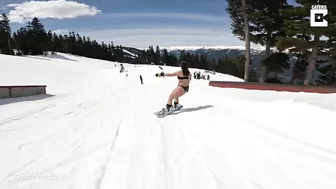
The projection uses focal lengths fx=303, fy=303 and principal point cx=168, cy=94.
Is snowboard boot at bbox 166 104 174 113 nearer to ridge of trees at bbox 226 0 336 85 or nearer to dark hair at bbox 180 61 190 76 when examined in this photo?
dark hair at bbox 180 61 190 76


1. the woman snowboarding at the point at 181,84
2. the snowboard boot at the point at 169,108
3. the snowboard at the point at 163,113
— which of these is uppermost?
the woman snowboarding at the point at 181,84

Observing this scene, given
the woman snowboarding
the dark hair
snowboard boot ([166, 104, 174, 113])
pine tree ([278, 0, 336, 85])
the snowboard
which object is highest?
pine tree ([278, 0, 336, 85])

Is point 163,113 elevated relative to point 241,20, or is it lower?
lower

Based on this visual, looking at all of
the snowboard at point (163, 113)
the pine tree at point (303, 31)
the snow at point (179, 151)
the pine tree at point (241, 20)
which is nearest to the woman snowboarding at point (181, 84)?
the snowboard at point (163, 113)

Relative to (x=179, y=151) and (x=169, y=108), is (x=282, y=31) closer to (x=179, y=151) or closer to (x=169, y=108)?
(x=169, y=108)

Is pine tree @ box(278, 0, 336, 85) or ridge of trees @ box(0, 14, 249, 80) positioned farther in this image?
ridge of trees @ box(0, 14, 249, 80)

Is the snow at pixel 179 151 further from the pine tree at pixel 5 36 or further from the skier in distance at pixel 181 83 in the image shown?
the pine tree at pixel 5 36

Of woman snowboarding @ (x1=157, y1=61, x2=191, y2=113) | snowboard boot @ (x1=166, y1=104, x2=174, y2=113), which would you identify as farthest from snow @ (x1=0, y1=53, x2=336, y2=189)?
woman snowboarding @ (x1=157, y1=61, x2=191, y2=113)

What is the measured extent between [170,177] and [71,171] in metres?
1.57

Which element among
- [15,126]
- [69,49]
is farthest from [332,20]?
[69,49]

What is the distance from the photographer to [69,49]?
152m

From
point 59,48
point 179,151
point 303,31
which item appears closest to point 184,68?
point 179,151

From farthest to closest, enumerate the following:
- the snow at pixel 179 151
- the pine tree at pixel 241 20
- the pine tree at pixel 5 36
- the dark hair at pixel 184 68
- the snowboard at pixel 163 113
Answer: the pine tree at pixel 5 36 < the pine tree at pixel 241 20 < the dark hair at pixel 184 68 < the snowboard at pixel 163 113 < the snow at pixel 179 151

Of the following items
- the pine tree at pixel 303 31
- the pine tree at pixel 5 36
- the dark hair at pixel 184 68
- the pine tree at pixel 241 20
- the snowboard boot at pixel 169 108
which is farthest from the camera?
the pine tree at pixel 5 36
